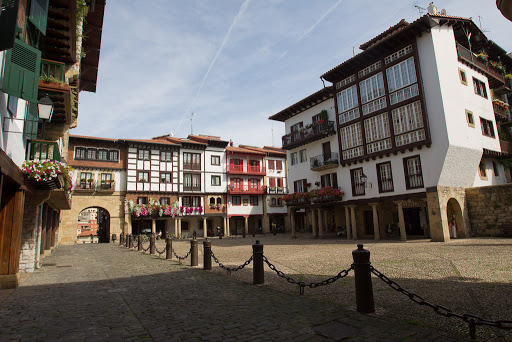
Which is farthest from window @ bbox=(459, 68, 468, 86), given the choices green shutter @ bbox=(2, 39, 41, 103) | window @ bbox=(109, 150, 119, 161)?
window @ bbox=(109, 150, 119, 161)

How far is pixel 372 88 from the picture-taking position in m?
23.3

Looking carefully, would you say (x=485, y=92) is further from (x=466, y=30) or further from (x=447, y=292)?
(x=447, y=292)

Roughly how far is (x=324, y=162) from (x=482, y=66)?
13.4m

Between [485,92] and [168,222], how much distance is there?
1357 inches

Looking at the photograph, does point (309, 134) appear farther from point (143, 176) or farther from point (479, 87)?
point (143, 176)

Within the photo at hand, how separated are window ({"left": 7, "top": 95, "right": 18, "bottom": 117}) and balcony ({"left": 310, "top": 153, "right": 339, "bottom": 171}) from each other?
2169 centimetres

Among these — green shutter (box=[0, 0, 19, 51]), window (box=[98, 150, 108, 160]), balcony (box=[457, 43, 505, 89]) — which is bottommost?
green shutter (box=[0, 0, 19, 51])

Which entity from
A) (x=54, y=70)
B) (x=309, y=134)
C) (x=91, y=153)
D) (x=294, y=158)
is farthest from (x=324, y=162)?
(x=91, y=153)

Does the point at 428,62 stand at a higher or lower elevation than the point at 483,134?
higher

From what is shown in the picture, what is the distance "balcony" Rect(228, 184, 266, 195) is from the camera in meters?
42.5

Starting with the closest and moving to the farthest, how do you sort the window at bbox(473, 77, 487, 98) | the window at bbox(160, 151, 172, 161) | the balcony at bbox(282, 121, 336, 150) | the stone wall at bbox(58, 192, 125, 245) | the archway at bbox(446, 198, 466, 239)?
the archway at bbox(446, 198, 466, 239), the window at bbox(473, 77, 487, 98), the balcony at bbox(282, 121, 336, 150), the stone wall at bbox(58, 192, 125, 245), the window at bbox(160, 151, 172, 161)

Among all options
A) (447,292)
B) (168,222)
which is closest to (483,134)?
(447,292)

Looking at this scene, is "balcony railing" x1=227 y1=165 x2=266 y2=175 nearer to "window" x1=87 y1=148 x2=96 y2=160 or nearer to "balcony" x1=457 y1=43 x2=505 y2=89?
"window" x1=87 y1=148 x2=96 y2=160

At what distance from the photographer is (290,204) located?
1176 inches
